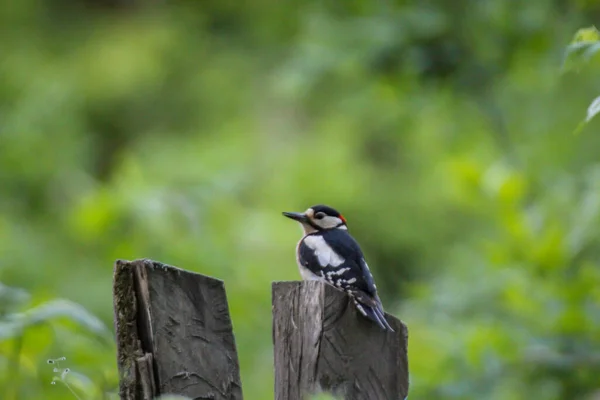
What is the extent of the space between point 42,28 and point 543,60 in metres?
7.12

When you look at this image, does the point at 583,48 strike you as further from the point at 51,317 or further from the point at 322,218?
the point at 322,218

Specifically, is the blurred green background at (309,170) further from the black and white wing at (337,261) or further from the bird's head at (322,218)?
the bird's head at (322,218)

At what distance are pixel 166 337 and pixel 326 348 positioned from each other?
0.40m

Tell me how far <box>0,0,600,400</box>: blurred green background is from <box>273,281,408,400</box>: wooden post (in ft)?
2.07

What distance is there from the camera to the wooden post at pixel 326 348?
2344 mm

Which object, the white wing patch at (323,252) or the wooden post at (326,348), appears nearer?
the wooden post at (326,348)

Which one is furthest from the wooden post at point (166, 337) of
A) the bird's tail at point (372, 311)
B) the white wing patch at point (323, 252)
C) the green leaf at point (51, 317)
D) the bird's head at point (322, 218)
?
the bird's head at point (322, 218)

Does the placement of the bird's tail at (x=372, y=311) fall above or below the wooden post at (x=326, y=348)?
above

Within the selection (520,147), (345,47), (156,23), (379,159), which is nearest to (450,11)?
(345,47)

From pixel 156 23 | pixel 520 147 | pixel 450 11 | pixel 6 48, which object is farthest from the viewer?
pixel 156 23

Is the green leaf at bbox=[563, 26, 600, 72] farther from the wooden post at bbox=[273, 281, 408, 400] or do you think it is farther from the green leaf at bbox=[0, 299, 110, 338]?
the green leaf at bbox=[0, 299, 110, 338]

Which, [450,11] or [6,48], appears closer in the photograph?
[450,11]

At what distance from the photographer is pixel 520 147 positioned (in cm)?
720

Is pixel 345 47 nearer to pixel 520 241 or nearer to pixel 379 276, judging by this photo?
pixel 520 241
